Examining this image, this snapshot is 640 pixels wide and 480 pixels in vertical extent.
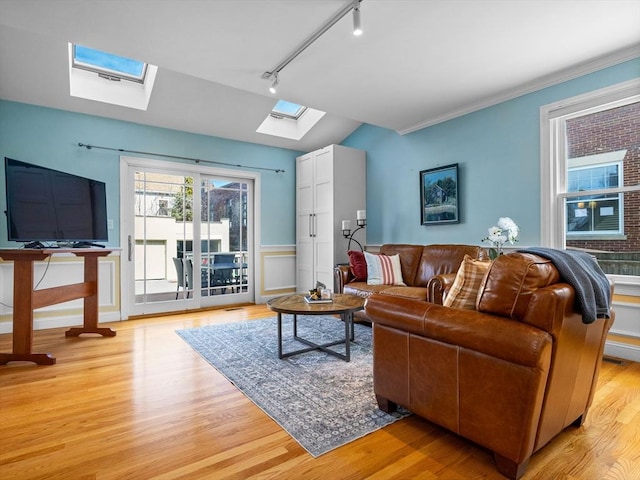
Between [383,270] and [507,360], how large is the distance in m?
2.65

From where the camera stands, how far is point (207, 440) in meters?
1.73

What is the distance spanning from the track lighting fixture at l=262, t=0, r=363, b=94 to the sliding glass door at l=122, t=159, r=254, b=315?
2.10 meters

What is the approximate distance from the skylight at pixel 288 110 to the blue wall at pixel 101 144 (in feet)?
1.83

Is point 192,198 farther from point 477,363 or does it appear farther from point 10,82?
point 477,363

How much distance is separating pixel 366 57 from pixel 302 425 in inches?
111

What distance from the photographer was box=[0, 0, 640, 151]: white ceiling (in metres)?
2.32

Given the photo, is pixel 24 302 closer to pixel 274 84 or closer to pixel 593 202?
pixel 274 84

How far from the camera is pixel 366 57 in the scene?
2920mm

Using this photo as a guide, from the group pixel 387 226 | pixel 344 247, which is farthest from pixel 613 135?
pixel 344 247

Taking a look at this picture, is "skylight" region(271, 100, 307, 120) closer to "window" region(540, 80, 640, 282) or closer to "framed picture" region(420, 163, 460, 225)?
"framed picture" region(420, 163, 460, 225)

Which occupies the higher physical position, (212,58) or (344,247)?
A: (212,58)

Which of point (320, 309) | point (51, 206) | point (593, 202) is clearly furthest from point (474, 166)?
point (51, 206)

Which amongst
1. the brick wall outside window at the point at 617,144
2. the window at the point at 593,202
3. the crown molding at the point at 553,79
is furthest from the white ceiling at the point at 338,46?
the window at the point at 593,202

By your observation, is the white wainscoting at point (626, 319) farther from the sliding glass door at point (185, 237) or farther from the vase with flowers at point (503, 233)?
the sliding glass door at point (185, 237)
